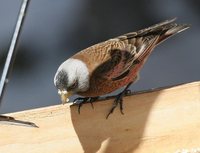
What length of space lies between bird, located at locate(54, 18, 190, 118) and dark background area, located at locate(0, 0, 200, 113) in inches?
30.7

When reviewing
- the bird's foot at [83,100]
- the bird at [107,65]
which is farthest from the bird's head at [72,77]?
the bird's foot at [83,100]

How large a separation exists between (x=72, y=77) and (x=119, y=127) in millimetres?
448

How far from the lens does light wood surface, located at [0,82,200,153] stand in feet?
8.23

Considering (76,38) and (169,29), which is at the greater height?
(169,29)

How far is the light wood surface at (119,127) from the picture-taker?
2.51 m

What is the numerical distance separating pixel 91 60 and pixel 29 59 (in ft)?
3.65

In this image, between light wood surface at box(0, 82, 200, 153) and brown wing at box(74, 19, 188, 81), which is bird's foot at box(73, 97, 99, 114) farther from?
brown wing at box(74, 19, 188, 81)

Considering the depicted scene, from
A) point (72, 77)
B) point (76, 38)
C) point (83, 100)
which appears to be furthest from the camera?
point (76, 38)

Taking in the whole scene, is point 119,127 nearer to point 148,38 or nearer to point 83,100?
point 83,100

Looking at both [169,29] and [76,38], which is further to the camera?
[76,38]

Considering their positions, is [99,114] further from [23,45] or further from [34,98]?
[23,45]

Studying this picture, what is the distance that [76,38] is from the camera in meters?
4.07

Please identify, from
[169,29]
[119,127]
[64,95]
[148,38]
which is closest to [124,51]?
[148,38]

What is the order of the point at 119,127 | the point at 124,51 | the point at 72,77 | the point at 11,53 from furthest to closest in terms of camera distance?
1. the point at 124,51
2. the point at 72,77
3. the point at 119,127
4. the point at 11,53
